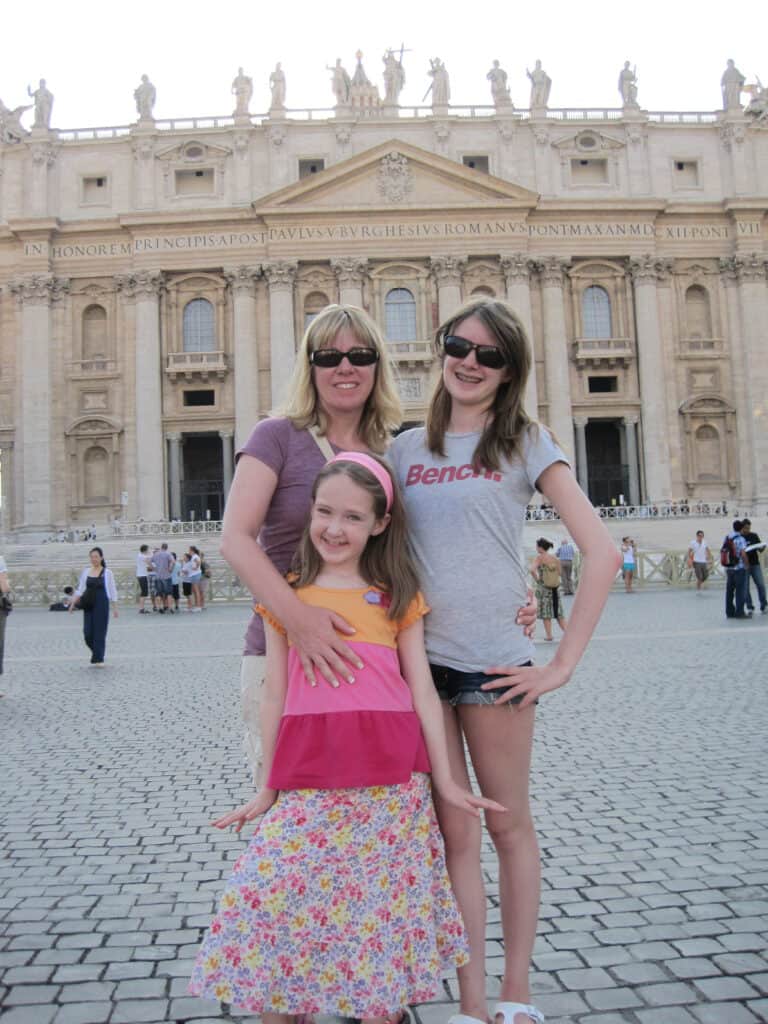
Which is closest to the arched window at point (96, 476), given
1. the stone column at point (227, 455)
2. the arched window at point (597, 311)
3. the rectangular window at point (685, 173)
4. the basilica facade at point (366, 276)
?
the basilica facade at point (366, 276)

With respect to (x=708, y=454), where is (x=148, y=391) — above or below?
above

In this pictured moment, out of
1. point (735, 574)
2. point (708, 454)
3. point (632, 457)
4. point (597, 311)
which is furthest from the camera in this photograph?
point (597, 311)

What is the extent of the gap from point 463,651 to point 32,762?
182 inches

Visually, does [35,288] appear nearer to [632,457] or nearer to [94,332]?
[94,332]

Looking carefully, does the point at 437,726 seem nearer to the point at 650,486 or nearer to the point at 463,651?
the point at 463,651

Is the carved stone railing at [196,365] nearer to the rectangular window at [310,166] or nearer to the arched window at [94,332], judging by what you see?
the arched window at [94,332]

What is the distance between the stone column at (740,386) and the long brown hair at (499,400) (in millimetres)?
37842

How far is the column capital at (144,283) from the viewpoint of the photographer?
124 ft

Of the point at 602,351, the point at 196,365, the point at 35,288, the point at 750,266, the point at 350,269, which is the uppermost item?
the point at 350,269

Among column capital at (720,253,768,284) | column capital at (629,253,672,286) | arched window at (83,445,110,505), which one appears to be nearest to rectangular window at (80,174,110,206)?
arched window at (83,445,110,505)

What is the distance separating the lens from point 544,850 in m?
4.30

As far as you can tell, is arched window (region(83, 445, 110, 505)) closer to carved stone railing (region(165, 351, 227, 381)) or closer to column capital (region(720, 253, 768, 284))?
carved stone railing (region(165, 351, 227, 381))

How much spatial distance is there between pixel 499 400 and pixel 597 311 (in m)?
38.4

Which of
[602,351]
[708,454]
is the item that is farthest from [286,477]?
[708,454]
